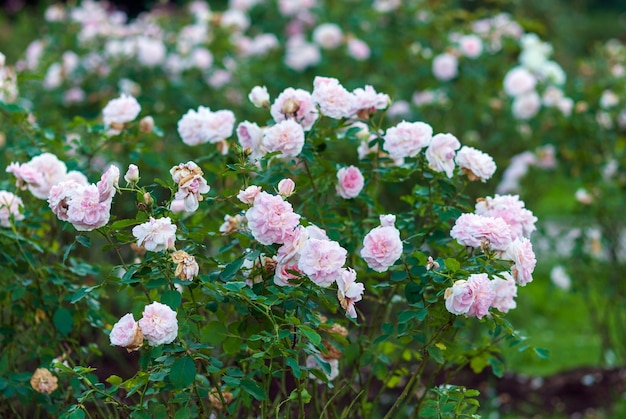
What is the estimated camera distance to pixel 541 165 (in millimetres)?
4371

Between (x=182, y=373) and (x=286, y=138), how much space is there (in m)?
0.57

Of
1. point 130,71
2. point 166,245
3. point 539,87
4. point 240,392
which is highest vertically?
point 166,245

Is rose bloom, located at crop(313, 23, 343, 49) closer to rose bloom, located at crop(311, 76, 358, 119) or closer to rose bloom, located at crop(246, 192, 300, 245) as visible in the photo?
rose bloom, located at crop(311, 76, 358, 119)

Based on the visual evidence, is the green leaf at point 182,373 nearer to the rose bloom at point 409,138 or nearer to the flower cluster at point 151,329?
the flower cluster at point 151,329

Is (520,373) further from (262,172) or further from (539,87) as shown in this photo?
(262,172)

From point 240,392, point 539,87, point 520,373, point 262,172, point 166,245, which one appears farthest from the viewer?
point 520,373

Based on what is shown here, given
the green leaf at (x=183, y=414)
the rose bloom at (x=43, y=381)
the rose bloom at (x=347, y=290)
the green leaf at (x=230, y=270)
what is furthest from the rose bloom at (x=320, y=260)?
the rose bloom at (x=43, y=381)

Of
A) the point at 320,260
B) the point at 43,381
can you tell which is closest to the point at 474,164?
the point at 320,260

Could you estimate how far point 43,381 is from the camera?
6.97 feet

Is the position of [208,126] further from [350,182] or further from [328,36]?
[328,36]

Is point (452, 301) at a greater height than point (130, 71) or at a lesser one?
greater

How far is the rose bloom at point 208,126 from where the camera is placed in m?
2.29

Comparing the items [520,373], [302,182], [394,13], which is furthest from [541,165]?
[302,182]

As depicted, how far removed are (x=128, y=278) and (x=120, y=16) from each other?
4240mm
